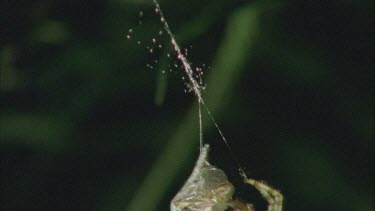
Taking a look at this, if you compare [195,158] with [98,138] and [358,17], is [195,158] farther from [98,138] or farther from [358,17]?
[358,17]

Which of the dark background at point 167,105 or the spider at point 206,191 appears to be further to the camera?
the dark background at point 167,105

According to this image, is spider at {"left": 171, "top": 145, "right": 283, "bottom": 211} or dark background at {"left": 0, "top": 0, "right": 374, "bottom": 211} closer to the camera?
spider at {"left": 171, "top": 145, "right": 283, "bottom": 211}

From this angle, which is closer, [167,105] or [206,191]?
[206,191]

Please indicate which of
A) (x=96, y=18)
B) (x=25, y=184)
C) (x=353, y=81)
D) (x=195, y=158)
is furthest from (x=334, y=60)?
(x=25, y=184)
